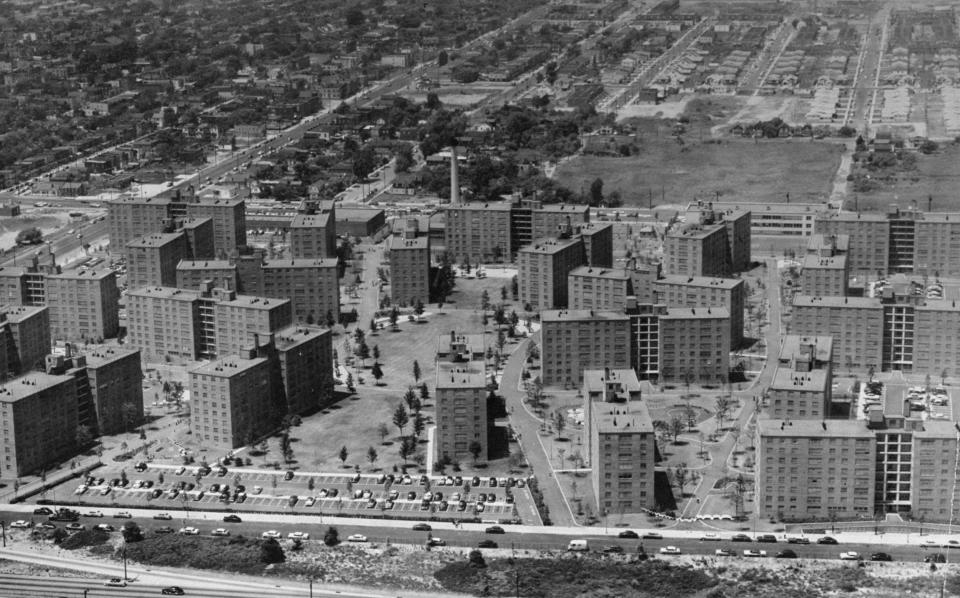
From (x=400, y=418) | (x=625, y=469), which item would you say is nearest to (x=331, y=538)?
(x=625, y=469)

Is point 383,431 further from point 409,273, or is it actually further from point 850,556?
point 409,273

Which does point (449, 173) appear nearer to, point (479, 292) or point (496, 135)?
point (496, 135)

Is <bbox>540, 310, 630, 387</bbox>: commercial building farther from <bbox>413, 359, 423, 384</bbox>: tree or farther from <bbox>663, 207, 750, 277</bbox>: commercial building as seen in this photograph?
<bbox>663, 207, 750, 277</bbox>: commercial building

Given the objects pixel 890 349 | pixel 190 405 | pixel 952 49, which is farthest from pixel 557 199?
pixel 952 49

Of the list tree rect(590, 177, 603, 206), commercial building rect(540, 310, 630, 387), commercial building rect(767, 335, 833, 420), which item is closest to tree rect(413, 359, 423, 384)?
commercial building rect(540, 310, 630, 387)

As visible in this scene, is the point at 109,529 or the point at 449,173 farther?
the point at 449,173
